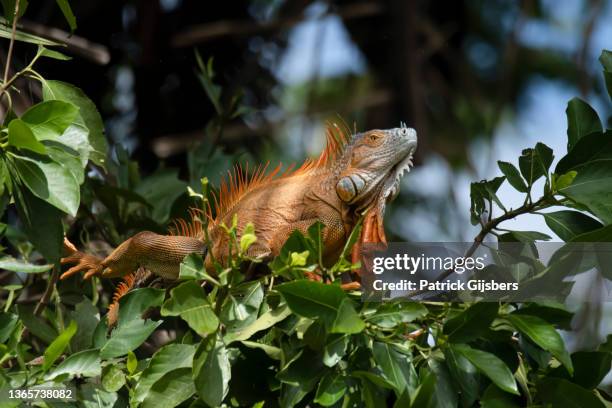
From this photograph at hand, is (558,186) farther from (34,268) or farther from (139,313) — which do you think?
(34,268)

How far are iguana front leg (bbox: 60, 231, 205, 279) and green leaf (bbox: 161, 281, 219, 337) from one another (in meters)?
0.70

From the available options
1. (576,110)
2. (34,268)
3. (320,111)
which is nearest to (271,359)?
(34,268)

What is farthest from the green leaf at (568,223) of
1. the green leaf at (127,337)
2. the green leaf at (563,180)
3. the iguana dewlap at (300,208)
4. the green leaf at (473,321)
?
the green leaf at (127,337)

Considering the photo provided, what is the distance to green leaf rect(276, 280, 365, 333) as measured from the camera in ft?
6.18

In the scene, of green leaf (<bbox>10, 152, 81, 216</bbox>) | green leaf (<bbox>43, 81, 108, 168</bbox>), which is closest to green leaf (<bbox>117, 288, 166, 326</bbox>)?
green leaf (<bbox>10, 152, 81, 216</bbox>)

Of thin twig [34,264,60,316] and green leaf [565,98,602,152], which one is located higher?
green leaf [565,98,602,152]

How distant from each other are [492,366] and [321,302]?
0.34 m

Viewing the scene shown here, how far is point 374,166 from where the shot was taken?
2.77 metres

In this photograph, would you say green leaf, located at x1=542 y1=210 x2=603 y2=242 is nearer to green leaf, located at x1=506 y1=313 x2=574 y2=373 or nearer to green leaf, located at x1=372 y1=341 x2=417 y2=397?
green leaf, located at x1=506 y1=313 x2=574 y2=373

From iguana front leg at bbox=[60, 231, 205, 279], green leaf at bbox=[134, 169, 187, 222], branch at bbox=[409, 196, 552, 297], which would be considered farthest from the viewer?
green leaf at bbox=[134, 169, 187, 222]

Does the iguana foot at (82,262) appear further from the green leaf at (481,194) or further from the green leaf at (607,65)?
the green leaf at (607,65)

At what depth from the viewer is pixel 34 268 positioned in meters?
2.10

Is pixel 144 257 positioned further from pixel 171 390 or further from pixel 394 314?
pixel 394 314

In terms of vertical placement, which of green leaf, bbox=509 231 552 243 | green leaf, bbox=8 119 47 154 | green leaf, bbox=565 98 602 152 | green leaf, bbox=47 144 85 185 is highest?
green leaf, bbox=565 98 602 152
